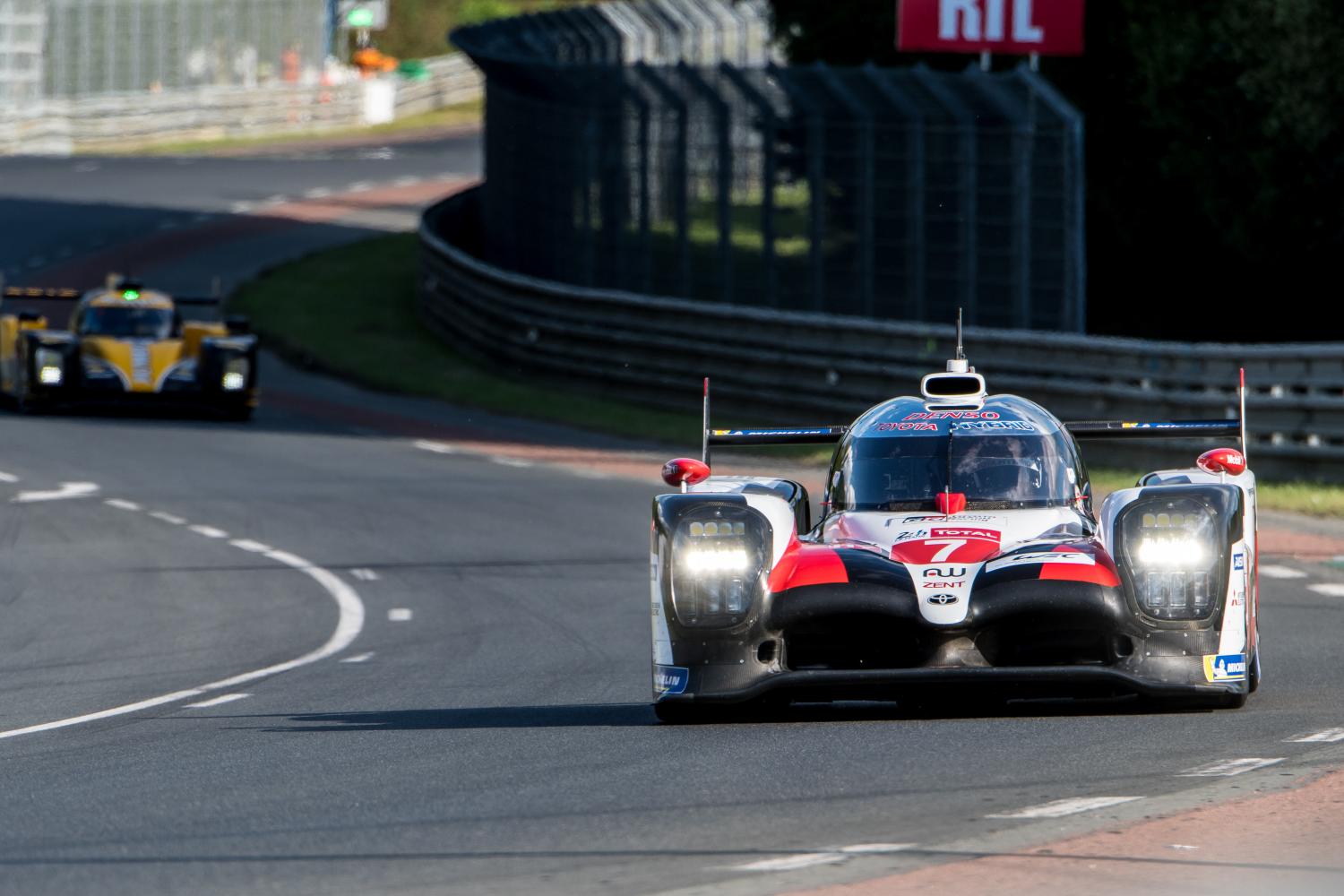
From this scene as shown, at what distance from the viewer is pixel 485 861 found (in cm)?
705

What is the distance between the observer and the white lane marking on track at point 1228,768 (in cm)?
816

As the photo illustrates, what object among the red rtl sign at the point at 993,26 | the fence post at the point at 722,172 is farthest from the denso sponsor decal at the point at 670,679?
the fence post at the point at 722,172

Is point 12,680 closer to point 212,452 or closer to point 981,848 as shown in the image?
point 981,848

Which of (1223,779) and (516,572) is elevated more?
(1223,779)

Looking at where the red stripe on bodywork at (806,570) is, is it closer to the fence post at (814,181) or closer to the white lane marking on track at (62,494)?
the white lane marking on track at (62,494)

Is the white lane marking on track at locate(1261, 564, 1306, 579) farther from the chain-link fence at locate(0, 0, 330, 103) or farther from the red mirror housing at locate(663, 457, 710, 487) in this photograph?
the chain-link fence at locate(0, 0, 330, 103)

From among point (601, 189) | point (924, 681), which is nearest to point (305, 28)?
point (601, 189)

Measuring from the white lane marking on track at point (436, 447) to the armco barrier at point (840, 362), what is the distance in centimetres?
330

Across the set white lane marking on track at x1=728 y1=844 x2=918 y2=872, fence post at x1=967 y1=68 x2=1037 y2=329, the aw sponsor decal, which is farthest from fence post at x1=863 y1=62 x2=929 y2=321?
white lane marking on track at x1=728 y1=844 x2=918 y2=872

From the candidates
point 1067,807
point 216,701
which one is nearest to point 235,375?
point 216,701

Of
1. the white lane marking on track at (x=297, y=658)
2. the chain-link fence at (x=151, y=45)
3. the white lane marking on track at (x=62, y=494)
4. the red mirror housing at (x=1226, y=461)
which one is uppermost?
the chain-link fence at (x=151, y=45)

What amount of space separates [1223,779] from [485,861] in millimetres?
2573

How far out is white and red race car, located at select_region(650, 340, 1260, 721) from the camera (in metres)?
9.27

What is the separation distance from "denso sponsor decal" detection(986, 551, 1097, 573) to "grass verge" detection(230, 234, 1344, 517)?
1045cm
